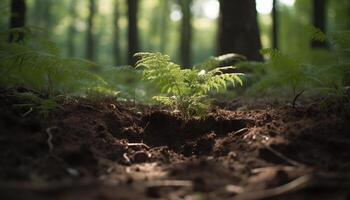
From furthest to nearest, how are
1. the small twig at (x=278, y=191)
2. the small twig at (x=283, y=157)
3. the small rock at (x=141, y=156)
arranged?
the small rock at (x=141, y=156)
the small twig at (x=283, y=157)
the small twig at (x=278, y=191)

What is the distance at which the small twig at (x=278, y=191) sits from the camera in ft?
9.32

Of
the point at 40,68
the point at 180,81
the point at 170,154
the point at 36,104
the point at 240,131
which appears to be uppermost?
the point at 40,68

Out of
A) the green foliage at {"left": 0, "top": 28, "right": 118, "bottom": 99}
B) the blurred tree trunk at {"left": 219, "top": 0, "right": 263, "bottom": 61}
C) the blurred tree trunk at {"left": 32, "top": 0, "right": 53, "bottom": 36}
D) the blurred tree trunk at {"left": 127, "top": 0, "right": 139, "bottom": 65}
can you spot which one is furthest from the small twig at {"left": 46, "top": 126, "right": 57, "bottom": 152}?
the blurred tree trunk at {"left": 32, "top": 0, "right": 53, "bottom": 36}

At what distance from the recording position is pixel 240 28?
8516 millimetres

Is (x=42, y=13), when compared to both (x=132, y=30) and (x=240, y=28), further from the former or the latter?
(x=240, y=28)

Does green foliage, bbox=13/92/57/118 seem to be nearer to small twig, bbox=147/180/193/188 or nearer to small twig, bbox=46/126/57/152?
small twig, bbox=46/126/57/152

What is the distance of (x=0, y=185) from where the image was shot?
2629 millimetres

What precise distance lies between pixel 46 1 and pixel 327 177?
33383 mm

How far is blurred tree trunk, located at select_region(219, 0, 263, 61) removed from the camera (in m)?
8.44

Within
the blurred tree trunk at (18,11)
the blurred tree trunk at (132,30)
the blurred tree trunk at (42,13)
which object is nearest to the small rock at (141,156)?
the blurred tree trunk at (18,11)

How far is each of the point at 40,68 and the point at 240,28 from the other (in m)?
4.74

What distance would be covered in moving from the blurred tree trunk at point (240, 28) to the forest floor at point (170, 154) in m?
3.28

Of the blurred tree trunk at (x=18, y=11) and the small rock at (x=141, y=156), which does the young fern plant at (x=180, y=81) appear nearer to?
the small rock at (x=141, y=156)

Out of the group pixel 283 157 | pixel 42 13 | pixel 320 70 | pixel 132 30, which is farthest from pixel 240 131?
pixel 42 13
